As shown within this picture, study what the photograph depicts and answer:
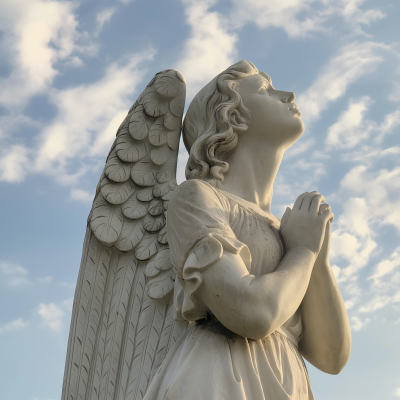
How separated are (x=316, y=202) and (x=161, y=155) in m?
1.58

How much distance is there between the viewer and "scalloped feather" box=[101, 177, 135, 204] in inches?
190

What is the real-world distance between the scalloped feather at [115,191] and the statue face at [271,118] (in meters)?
1.17

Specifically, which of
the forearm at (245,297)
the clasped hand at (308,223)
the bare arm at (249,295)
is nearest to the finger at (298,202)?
the clasped hand at (308,223)

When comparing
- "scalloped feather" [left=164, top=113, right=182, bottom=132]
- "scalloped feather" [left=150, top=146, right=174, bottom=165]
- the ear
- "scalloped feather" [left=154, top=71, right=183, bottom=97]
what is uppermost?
"scalloped feather" [left=154, top=71, right=183, bottom=97]

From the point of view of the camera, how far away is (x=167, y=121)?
16.4 ft

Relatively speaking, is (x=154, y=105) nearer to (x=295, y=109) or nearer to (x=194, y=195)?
(x=295, y=109)

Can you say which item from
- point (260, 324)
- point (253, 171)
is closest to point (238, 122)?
point (253, 171)

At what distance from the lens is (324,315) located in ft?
12.8

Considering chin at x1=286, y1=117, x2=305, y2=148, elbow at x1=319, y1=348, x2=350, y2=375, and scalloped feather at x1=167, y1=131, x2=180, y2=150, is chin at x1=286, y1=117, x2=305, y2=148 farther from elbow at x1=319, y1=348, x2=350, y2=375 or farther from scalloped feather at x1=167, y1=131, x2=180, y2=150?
elbow at x1=319, y1=348, x2=350, y2=375

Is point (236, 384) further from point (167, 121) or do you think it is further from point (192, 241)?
point (167, 121)

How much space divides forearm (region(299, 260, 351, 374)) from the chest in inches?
12.7

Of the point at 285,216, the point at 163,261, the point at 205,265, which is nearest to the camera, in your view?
the point at 205,265

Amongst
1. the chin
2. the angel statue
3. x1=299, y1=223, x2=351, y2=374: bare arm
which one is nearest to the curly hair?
the angel statue

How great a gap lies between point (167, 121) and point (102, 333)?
69.2 inches
